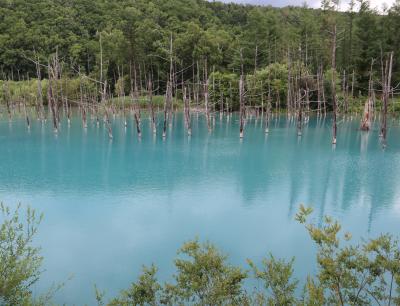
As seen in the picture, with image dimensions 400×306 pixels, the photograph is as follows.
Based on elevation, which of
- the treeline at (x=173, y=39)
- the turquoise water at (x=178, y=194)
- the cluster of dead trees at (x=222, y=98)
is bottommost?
the turquoise water at (x=178, y=194)

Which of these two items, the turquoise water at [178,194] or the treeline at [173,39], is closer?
the turquoise water at [178,194]

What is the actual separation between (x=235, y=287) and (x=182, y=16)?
76464 mm

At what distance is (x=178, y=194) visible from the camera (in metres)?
16.2

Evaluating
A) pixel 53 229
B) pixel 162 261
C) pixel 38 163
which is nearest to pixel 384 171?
pixel 162 261

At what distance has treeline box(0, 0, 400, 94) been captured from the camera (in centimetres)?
5156

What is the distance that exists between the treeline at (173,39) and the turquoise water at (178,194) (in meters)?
18.7

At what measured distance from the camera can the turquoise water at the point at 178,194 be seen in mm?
10688

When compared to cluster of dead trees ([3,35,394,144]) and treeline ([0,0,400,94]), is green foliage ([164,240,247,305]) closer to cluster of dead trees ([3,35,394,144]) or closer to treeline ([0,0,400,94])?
cluster of dead trees ([3,35,394,144])

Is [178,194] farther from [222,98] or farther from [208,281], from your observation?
[222,98]

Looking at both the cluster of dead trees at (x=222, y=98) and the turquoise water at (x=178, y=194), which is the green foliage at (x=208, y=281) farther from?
the cluster of dead trees at (x=222, y=98)

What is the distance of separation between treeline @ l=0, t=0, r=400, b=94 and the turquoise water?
A: 18.7 metres

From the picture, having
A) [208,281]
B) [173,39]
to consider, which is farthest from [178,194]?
[173,39]

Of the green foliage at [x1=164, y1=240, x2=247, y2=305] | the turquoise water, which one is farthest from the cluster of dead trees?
the green foliage at [x1=164, y1=240, x2=247, y2=305]

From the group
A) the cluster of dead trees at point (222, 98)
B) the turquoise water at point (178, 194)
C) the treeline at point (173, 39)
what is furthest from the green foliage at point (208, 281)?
the treeline at point (173, 39)
